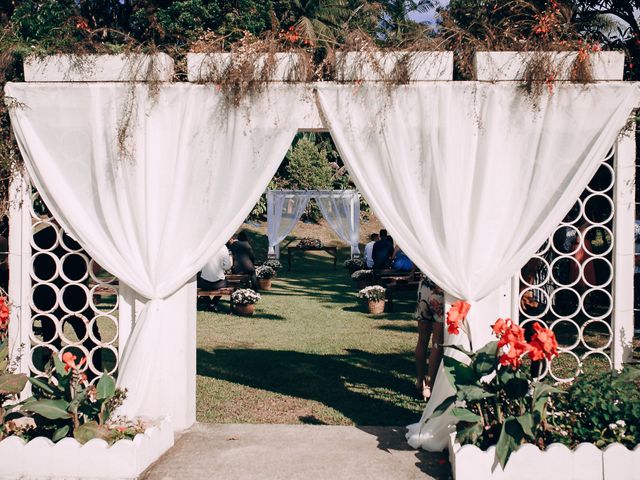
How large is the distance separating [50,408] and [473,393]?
2556mm

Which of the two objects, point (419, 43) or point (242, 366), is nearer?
point (419, 43)

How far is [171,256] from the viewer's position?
4.91m

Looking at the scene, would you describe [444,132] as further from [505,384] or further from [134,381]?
[134,381]

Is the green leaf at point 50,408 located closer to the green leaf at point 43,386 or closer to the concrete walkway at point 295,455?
the green leaf at point 43,386

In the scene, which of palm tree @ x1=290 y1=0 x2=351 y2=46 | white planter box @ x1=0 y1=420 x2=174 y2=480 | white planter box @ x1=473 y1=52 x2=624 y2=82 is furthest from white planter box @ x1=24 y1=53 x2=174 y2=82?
palm tree @ x1=290 y1=0 x2=351 y2=46

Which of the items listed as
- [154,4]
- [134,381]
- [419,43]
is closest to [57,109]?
[134,381]

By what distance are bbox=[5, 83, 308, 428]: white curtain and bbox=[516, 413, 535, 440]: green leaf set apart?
2.24 meters

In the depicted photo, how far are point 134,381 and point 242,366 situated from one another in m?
3.06

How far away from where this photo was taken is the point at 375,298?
454 inches

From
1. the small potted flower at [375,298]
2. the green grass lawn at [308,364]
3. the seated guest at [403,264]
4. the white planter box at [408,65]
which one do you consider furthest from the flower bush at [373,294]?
the white planter box at [408,65]

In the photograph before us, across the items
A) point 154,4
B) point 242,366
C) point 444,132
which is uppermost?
point 154,4

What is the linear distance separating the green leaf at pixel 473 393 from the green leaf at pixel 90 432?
2.20 meters

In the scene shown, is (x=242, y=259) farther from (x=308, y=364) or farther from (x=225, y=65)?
→ (x=225, y=65)

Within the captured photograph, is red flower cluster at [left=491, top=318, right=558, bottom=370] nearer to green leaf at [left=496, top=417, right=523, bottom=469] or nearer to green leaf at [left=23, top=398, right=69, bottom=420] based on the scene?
green leaf at [left=496, top=417, right=523, bottom=469]
